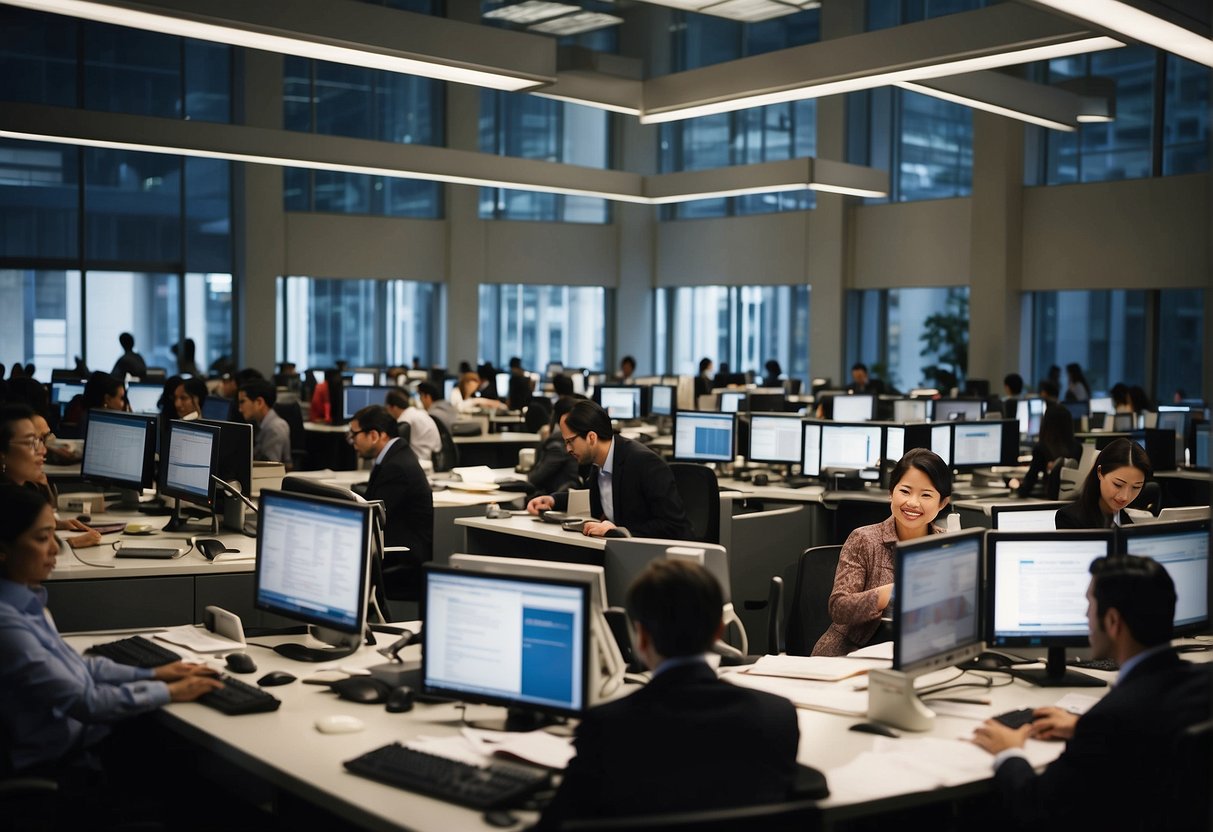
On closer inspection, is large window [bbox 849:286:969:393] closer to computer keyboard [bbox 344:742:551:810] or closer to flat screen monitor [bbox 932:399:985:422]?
flat screen monitor [bbox 932:399:985:422]

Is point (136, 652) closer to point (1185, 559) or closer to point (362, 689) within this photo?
point (362, 689)

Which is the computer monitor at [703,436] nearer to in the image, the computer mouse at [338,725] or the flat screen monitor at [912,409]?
the flat screen monitor at [912,409]

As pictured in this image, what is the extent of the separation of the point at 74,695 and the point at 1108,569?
2.63 m

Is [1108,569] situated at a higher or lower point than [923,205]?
lower

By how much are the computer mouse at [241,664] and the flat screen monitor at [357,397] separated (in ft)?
28.2

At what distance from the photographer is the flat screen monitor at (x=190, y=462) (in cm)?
581

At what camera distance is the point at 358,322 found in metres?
18.5

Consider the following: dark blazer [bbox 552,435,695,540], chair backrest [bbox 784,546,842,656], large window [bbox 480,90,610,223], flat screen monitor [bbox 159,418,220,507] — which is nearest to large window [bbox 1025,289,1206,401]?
large window [bbox 480,90,610,223]

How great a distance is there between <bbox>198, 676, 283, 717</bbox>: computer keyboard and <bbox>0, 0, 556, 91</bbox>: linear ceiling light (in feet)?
9.97

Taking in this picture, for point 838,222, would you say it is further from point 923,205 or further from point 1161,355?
point 1161,355

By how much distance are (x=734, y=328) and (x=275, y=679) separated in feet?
53.4

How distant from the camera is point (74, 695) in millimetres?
3115

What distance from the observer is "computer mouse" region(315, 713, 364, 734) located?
3.13 metres

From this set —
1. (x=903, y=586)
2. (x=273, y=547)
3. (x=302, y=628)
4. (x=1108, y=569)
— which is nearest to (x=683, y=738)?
(x=903, y=586)
